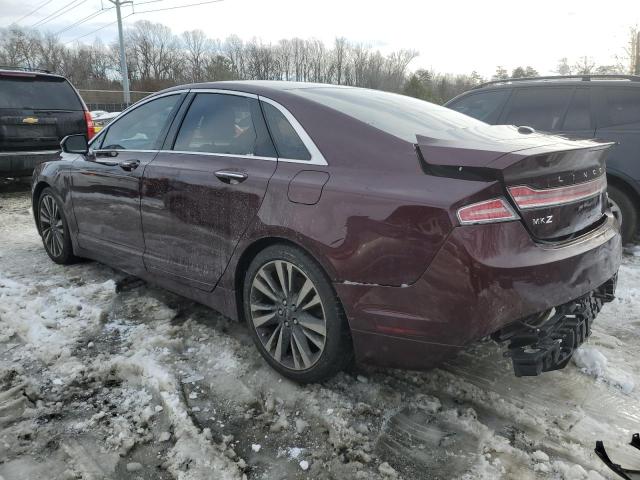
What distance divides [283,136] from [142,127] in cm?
163

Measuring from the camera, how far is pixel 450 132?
2750 millimetres

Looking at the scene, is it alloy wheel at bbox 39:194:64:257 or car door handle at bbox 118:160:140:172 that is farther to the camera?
alloy wheel at bbox 39:194:64:257

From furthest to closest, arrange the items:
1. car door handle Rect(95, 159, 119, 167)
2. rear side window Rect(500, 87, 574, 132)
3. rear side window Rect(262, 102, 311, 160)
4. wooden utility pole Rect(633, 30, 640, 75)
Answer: wooden utility pole Rect(633, 30, 640, 75)
rear side window Rect(500, 87, 574, 132)
car door handle Rect(95, 159, 119, 167)
rear side window Rect(262, 102, 311, 160)

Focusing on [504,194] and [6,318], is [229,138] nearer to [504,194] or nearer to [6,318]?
[504,194]

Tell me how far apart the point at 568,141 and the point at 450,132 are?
2.04ft

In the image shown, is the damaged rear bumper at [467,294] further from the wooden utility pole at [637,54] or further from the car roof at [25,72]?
the wooden utility pole at [637,54]

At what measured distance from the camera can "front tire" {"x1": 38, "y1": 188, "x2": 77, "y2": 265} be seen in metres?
4.79

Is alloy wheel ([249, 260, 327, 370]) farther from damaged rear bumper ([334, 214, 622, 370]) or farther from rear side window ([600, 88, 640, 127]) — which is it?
rear side window ([600, 88, 640, 127])

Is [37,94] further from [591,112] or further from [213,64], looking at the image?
[213,64]

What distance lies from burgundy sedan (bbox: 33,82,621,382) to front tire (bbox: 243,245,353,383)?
1 cm

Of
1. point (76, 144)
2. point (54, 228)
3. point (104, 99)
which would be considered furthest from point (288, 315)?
point (104, 99)

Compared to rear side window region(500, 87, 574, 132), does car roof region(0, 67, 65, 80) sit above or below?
above

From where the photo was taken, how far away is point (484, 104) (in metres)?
6.26

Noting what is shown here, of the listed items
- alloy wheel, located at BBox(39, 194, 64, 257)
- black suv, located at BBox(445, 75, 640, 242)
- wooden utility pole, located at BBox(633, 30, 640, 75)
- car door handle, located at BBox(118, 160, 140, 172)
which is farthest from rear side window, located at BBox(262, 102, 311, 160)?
wooden utility pole, located at BBox(633, 30, 640, 75)
